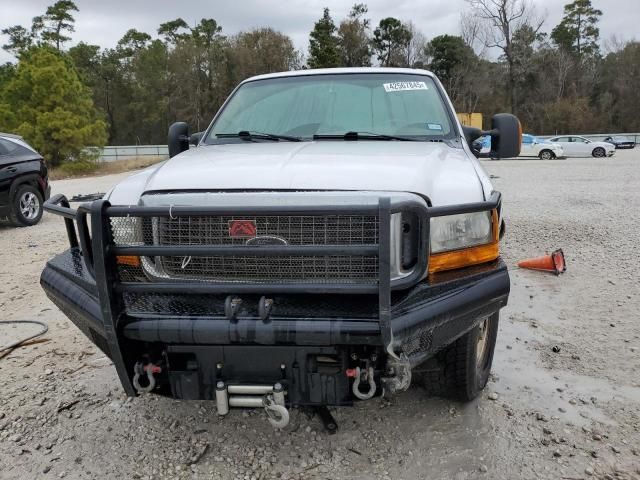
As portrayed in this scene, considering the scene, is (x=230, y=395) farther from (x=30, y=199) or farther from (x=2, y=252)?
(x=30, y=199)

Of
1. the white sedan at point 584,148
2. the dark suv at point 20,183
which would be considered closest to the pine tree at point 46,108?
the dark suv at point 20,183

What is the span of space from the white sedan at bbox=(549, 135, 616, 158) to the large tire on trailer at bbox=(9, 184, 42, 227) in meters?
27.5

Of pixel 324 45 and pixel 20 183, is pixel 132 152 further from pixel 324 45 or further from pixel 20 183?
pixel 20 183

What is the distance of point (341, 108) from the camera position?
377 centimetres

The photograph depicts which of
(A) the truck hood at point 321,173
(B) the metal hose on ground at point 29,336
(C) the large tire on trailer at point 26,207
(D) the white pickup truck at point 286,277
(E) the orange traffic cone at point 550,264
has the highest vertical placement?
(A) the truck hood at point 321,173

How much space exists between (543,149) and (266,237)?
29914 millimetres

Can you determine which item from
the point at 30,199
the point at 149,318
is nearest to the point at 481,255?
the point at 149,318

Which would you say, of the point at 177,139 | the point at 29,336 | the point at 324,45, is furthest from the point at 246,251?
the point at 324,45

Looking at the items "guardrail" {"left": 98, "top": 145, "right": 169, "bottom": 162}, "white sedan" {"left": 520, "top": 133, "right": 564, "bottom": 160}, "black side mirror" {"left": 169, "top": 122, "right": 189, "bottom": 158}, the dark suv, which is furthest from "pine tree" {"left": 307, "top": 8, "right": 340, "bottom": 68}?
"black side mirror" {"left": 169, "top": 122, "right": 189, "bottom": 158}

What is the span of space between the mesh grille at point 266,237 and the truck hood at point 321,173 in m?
0.15

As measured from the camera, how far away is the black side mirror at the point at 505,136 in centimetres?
407

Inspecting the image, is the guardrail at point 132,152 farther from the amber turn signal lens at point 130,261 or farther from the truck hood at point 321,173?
the amber turn signal lens at point 130,261

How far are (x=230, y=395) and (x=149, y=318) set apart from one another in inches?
18.4

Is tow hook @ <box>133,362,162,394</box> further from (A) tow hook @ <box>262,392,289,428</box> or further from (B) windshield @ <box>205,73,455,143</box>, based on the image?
(B) windshield @ <box>205,73,455,143</box>
